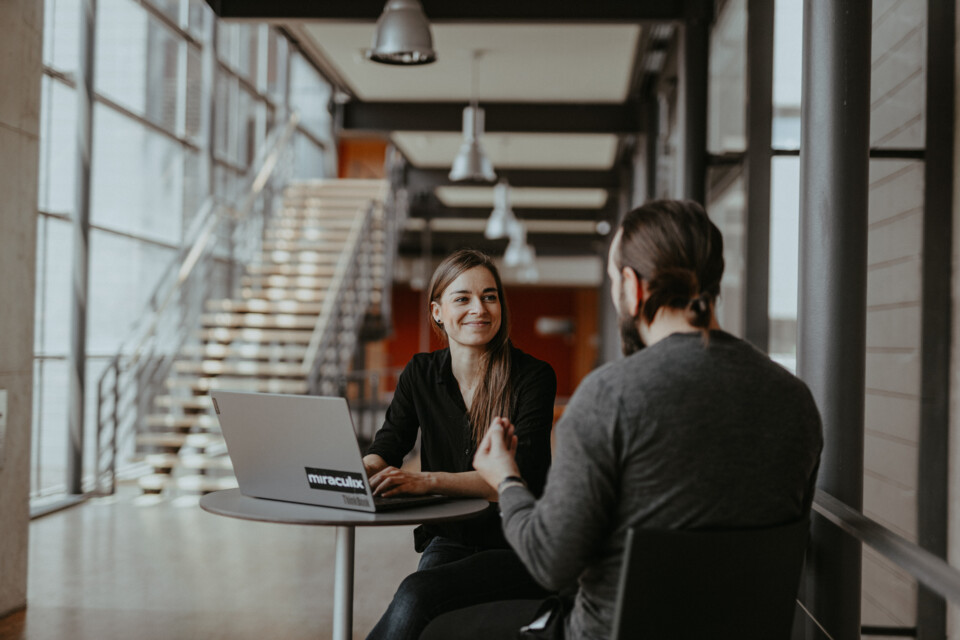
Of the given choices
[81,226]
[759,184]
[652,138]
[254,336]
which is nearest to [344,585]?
[759,184]

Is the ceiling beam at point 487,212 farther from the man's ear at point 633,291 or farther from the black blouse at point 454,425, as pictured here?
the man's ear at point 633,291

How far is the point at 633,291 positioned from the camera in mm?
1601

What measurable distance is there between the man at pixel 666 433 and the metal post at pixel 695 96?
385 cm

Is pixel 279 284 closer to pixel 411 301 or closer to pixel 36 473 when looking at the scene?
pixel 36 473

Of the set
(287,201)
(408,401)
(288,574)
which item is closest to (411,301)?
(287,201)

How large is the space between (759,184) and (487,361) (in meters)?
2.66

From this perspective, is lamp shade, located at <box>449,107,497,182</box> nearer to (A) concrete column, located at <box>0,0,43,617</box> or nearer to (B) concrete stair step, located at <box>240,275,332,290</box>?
(B) concrete stair step, located at <box>240,275,332,290</box>

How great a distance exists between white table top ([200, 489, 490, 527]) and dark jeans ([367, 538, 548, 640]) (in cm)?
13

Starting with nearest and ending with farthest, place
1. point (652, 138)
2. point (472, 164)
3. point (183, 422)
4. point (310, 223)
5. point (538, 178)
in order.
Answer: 1. point (472, 164)
2. point (183, 422)
3. point (652, 138)
4. point (310, 223)
5. point (538, 178)

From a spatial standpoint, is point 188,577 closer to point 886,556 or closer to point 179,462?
point 179,462

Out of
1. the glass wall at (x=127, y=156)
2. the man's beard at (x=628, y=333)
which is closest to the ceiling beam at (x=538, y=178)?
the glass wall at (x=127, y=156)

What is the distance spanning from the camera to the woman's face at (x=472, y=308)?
→ 248 centimetres

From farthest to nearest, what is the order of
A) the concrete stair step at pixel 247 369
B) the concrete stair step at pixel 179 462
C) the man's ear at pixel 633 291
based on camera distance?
the concrete stair step at pixel 247 369 < the concrete stair step at pixel 179 462 < the man's ear at pixel 633 291

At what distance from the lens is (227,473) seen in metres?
7.91
